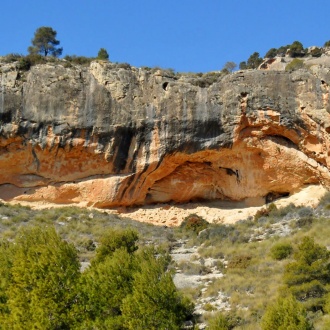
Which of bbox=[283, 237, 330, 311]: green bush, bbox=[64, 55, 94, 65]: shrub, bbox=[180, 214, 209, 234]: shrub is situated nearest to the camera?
bbox=[283, 237, 330, 311]: green bush

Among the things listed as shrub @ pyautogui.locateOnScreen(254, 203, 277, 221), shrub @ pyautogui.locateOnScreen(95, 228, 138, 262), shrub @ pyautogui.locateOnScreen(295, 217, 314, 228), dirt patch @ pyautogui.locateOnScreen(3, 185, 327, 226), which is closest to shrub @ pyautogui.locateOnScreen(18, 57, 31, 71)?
dirt patch @ pyautogui.locateOnScreen(3, 185, 327, 226)

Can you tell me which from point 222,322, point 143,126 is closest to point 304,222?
point 143,126

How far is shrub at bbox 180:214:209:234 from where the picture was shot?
29.5 meters

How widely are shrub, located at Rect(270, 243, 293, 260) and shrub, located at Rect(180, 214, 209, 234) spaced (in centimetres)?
710

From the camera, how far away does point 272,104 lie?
29.4 metres

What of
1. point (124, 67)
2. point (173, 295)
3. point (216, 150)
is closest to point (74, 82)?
point (124, 67)

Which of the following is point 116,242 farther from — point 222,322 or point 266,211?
point 266,211

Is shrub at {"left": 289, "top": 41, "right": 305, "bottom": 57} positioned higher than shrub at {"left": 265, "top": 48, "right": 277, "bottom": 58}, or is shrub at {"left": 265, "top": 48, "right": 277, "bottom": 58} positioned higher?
shrub at {"left": 265, "top": 48, "right": 277, "bottom": 58}

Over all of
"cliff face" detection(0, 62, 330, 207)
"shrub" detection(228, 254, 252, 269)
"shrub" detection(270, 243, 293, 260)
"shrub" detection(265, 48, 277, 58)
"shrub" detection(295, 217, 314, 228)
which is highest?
"shrub" detection(265, 48, 277, 58)

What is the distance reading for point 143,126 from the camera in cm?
2970

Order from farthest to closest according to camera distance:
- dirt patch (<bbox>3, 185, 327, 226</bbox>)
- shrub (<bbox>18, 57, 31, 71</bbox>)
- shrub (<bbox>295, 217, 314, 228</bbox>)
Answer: shrub (<bbox>18, 57, 31, 71</bbox>) < dirt patch (<bbox>3, 185, 327, 226</bbox>) < shrub (<bbox>295, 217, 314, 228</bbox>)

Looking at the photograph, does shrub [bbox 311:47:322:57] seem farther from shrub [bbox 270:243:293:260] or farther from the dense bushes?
the dense bushes

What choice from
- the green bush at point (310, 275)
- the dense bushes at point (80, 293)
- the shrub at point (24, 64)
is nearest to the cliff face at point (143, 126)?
the shrub at point (24, 64)

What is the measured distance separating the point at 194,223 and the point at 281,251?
27.3 feet
